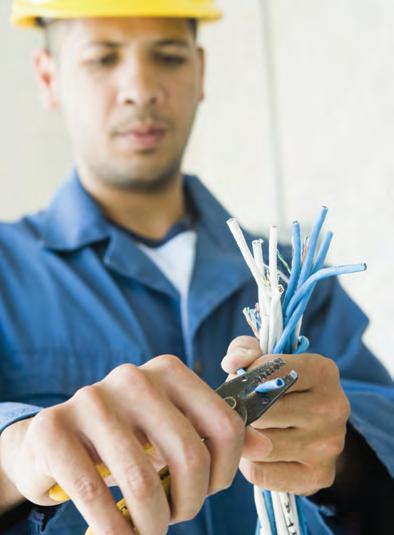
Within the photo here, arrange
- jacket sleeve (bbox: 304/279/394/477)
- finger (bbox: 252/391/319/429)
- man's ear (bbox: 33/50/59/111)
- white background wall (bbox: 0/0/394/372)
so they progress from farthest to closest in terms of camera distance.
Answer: white background wall (bbox: 0/0/394/372) → man's ear (bbox: 33/50/59/111) → jacket sleeve (bbox: 304/279/394/477) → finger (bbox: 252/391/319/429)

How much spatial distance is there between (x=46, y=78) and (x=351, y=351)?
517mm

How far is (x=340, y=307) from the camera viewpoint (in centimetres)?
93

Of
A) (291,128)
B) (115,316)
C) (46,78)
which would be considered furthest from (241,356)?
(291,128)

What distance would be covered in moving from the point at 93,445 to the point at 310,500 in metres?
0.29

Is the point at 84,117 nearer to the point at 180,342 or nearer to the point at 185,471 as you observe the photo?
the point at 180,342

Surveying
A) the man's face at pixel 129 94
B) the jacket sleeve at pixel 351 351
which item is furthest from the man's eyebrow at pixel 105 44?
the jacket sleeve at pixel 351 351

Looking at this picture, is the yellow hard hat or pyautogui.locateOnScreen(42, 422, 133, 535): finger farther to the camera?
the yellow hard hat

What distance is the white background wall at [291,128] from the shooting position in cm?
115

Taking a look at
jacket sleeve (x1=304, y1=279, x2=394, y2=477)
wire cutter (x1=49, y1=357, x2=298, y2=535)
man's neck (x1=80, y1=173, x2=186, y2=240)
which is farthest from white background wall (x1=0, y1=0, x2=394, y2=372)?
wire cutter (x1=49, y1=357, x2=298, y2=535)

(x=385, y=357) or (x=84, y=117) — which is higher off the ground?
(x=84, y=117)

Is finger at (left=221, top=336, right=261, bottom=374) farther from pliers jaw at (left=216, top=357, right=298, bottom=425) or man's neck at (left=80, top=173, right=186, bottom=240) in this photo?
man's neck at (left=80, top=173, right=186, bottom=240)

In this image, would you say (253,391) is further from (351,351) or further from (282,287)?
(351,351)

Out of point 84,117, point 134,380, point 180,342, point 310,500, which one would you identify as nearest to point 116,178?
point 84,117

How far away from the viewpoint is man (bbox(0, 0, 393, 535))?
494mm
